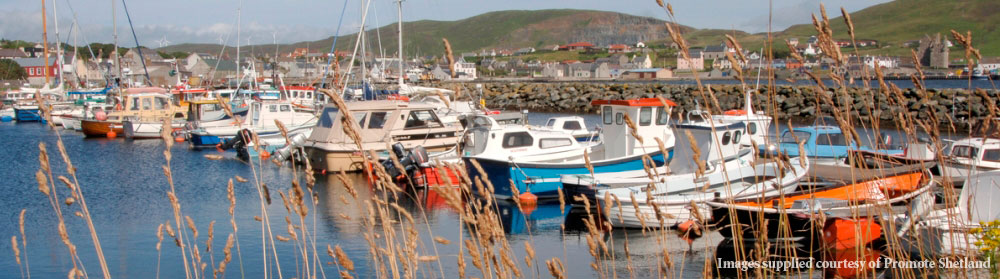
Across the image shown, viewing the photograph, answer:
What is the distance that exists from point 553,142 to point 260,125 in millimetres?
15605

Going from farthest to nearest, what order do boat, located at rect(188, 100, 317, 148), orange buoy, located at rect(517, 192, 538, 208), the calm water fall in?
boat, located at rect(188, 100, 317, 148) < orange buoy, located at rect(517, 192, 538, 208) < the calm water

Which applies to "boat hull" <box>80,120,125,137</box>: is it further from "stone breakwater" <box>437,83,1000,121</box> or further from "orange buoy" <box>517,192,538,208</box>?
"orange buoy" <box>517,192,538,208</box>

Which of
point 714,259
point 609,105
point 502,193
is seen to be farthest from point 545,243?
point 609,105

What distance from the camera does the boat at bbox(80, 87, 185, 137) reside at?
34.2 meters

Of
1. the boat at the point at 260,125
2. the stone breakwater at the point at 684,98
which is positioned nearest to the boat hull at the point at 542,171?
the boat at the point at 260,125

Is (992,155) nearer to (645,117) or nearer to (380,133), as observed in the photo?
(645,117)

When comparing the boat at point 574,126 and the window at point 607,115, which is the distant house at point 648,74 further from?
the window at point 607,115

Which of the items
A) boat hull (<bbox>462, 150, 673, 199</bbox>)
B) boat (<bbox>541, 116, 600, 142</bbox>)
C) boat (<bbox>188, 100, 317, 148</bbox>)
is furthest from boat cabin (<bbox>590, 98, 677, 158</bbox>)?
boat (<bbox>188, 100, 317, 148</bbox>)

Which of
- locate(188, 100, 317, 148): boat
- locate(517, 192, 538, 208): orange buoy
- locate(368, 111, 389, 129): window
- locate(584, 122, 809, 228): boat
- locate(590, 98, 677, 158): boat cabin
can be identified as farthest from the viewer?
locate(188, 100, 317, 148): boat

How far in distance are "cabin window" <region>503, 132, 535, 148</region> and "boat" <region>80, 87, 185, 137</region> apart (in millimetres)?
21857

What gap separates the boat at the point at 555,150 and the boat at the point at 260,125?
483 inches

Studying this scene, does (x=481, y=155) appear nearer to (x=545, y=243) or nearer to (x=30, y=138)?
(x=545, y=243)

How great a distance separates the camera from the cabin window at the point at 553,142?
17.3m

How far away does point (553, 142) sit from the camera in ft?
57.2
